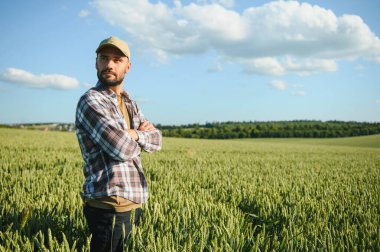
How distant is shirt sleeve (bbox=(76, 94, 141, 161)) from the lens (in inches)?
72.0

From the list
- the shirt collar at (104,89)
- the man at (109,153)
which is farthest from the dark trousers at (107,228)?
the shirt collar at (104,89)

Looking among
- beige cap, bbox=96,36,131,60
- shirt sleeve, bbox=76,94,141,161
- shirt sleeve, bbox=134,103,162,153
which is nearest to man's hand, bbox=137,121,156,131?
shirt sleeve, bbox=134,103,162,153

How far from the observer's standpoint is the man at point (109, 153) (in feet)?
6.10

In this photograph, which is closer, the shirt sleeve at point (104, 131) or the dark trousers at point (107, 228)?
the shirt sleeve at point (104, 131)

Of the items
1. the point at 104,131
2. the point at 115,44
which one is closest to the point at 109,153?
the point at 104,131

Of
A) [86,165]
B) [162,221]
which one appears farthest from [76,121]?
[162,221]

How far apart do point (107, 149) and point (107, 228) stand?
1.88 ft

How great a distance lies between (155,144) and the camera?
2.22m

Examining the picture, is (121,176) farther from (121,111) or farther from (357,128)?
(357,128)

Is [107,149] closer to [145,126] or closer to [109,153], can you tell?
[109,153]

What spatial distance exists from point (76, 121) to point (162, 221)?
46.0 inches

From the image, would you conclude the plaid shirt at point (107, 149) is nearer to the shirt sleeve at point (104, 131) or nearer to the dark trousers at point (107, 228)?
the shirt sleeve at point (104, 131)

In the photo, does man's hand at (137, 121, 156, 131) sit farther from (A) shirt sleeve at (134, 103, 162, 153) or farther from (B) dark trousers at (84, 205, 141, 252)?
(B) dark trousers at (84, 205, 141, 252)

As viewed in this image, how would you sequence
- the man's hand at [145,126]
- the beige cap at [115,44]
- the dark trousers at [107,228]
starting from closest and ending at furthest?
the dark trousers at [107,228], the beige cap at [115,44], the man's hand at [145,126]
